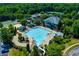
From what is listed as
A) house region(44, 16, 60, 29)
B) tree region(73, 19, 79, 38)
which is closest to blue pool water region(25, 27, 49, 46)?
house region(44, 16, 60, 29)

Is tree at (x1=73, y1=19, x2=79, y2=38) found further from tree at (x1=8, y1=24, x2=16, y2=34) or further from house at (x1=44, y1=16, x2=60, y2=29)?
tree at (x1=8, y1=24, x2=16, y2=34)

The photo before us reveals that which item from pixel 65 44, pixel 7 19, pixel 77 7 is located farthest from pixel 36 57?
pixel 77 7

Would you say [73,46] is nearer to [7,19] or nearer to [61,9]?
[61,9]

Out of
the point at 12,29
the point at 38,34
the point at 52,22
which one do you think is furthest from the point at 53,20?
the point at 12,29

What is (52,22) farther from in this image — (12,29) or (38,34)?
(12,29)

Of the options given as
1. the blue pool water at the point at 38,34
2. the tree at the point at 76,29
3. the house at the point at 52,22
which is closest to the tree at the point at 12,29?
the blue pool water at the point at 38,34
